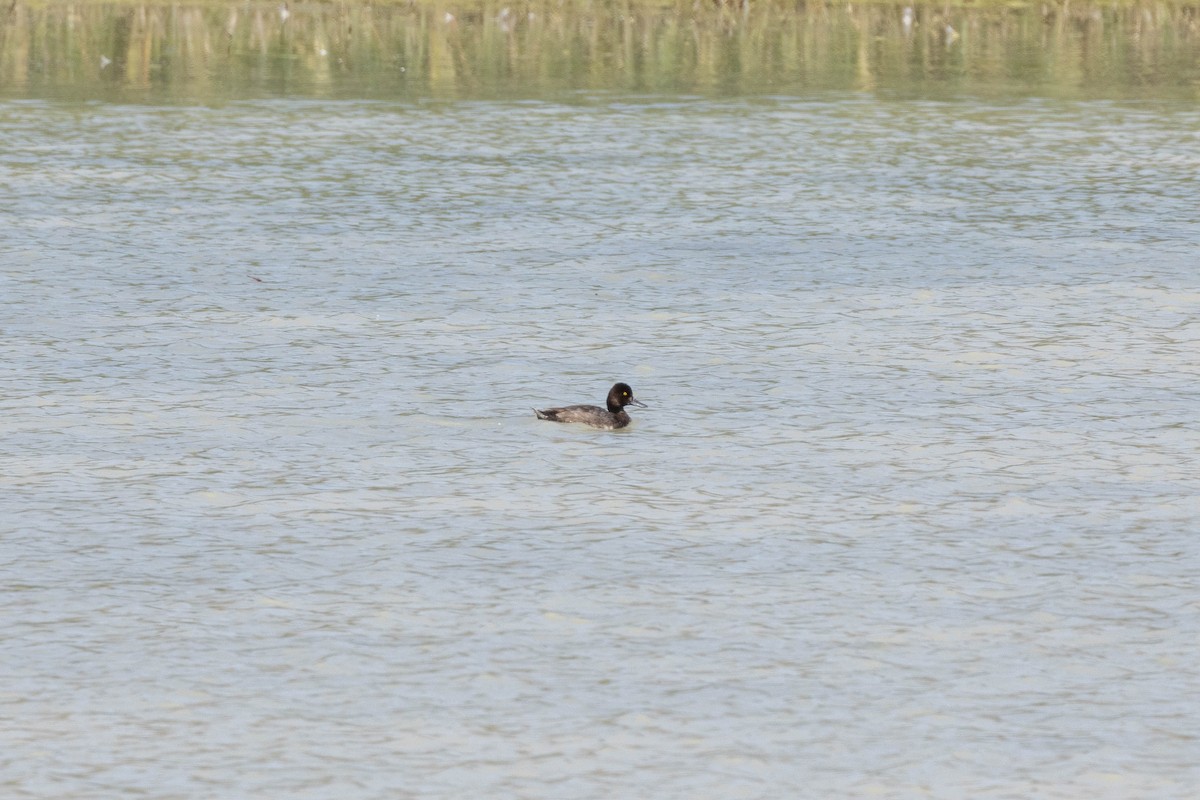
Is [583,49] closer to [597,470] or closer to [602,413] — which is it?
[602,413]

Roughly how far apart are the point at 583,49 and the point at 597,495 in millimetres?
27789

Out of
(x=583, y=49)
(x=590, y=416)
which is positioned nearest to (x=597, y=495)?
(x=590, y=416)

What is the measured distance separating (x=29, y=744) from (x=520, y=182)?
1420 cm

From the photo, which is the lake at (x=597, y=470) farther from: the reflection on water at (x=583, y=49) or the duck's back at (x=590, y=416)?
the reflection on water at (x=583, y=49)

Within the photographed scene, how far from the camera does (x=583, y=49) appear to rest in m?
37.1

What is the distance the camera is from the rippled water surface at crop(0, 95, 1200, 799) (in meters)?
7.14

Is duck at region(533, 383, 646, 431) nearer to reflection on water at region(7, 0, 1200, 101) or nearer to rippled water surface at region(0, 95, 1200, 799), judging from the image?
rippled water surface at region(0, 95, 1200, 799)

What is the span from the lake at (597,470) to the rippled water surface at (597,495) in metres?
0.03

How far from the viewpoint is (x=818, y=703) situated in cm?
746

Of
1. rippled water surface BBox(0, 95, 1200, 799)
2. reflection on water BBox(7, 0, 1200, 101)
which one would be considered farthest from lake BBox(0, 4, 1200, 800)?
reflection on water BBox(7, 0, 1200, 101)

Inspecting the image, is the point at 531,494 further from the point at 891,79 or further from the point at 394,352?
the point at 891,79

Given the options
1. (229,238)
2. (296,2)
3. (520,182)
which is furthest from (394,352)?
(296,2)

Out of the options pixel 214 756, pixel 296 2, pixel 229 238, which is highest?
pixel 296 2

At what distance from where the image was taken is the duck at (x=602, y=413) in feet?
36.9
